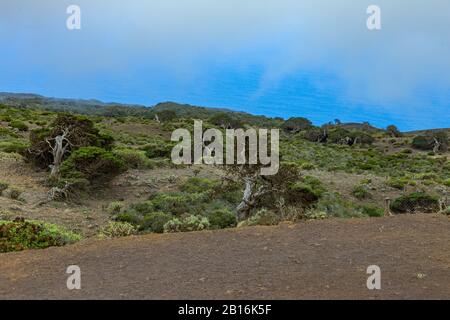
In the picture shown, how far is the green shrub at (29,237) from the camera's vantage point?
8956 mm

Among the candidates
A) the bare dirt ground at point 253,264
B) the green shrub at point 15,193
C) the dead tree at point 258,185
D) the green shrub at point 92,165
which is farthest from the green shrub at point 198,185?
the bare dirt ground at point 253,264

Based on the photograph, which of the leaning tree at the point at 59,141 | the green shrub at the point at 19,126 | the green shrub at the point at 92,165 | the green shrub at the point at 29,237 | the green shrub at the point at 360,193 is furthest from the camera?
the green shrub at the point at 19,126

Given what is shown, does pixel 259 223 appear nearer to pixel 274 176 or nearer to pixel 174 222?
pixel 174 222

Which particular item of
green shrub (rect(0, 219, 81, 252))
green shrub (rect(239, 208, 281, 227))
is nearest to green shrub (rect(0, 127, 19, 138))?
green shrub (rect(0, 219, 81, 252))

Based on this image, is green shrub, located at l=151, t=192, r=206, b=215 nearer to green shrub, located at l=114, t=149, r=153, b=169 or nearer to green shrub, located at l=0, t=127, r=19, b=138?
green shrub, located at l=114, t=149, r=153, b=169

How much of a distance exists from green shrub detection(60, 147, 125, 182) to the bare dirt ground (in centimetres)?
1097

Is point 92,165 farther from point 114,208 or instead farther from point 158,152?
point 158,152

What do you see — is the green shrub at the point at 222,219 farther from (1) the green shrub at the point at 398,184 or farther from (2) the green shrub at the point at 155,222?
(1) the green shrub at the point at 398,184

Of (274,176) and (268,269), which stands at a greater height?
(274,176)

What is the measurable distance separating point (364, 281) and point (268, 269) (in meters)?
1.46

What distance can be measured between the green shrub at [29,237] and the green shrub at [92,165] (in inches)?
393

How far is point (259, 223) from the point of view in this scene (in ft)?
35.4

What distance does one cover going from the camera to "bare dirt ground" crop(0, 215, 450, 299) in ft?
21.4
